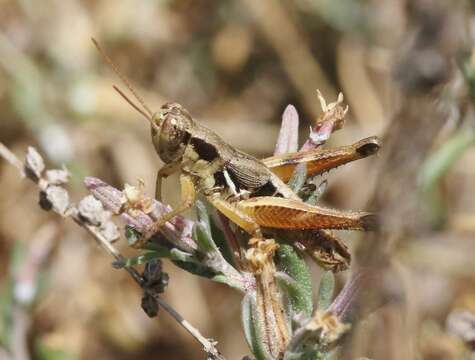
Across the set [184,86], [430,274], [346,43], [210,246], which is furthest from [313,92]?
[210,246]

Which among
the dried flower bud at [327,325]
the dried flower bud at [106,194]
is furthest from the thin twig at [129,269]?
the dried flower bud at [327,325]

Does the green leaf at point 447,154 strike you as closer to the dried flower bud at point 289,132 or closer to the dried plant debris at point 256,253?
the dried plant debris at point 256,253

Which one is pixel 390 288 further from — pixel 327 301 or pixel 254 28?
pixel 254 28

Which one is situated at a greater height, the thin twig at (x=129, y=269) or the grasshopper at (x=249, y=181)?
the grasshopper at (x=249, y=181)

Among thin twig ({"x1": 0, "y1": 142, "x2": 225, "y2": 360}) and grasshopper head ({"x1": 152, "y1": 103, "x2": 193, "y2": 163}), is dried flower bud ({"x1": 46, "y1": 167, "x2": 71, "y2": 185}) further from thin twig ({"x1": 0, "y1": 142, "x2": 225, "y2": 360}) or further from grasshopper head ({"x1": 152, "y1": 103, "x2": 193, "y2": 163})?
grasshopper head ({"x1": 152, "y1": 103, "x2": 193, "y2": 163})

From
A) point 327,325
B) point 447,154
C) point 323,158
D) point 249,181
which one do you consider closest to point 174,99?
point 447,154
